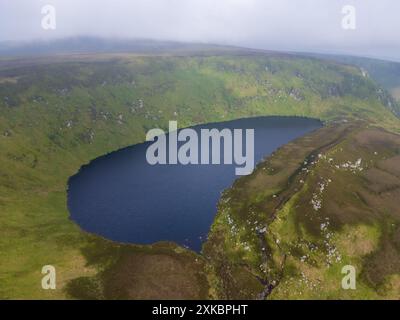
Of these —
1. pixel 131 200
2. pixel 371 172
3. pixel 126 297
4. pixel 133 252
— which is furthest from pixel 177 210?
pixel 371 172

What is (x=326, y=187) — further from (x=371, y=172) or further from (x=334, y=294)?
(x=334, y=294)

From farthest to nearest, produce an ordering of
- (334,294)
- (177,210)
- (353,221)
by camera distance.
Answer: (177,210), (353,221), (334,294)

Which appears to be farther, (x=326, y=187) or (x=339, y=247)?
(x=326, y=187)

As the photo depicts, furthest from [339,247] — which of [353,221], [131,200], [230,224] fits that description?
[131,200]

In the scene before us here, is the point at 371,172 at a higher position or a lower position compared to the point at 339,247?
higher
